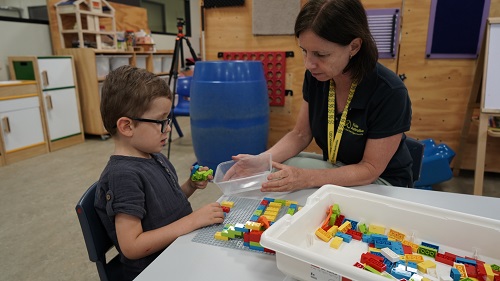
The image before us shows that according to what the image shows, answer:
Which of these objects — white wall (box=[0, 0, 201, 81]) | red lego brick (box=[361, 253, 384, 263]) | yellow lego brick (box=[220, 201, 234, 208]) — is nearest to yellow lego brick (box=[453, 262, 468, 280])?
red lego brick (box=[361, 253, 384, 263])

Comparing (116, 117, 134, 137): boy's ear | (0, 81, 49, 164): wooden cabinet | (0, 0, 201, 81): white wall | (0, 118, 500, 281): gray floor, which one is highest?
(0, 0, 201, 81): white wall

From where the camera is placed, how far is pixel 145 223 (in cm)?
80

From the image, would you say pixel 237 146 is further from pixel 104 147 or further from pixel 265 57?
pixel 104 147

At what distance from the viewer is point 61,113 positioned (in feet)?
11.2

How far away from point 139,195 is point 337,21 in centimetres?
71

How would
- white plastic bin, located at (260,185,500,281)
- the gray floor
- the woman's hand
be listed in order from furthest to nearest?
the gray floor < the woman's hand < white plastic bin, located at (260,185,500,281)

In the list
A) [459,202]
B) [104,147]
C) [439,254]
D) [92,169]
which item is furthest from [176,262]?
[104,147]

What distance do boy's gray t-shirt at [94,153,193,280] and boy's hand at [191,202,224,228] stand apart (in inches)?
4.6

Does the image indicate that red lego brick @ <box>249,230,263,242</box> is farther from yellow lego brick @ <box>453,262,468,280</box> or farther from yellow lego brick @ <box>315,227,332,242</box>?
yellow lego brick @ <box>453,262,468,280</box>

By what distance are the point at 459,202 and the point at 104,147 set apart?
335cm

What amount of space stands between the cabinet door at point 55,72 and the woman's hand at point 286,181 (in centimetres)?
311

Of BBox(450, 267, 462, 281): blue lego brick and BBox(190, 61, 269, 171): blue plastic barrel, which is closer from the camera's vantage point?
BBox(450, 267, 462, 281): blue lego brick

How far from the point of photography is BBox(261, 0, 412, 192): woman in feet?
3.13

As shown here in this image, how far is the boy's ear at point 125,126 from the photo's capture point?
2.64ft
